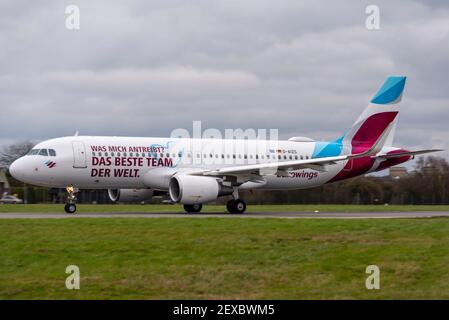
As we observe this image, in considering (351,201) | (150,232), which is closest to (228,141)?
(150,232)

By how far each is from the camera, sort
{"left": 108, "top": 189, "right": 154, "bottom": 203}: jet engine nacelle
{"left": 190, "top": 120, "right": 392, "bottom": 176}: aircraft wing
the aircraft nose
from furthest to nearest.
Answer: {"left": 108, "top": 189, "right": 154, "bottom": 203}: jet engine nacelle → {"left": 190, "top": 120, "right": 392, "bottom": 176}: aircraft wing → the aircraft nose

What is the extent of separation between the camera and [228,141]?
47.7m

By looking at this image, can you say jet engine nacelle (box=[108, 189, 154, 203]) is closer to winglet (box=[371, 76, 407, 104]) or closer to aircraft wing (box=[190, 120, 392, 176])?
aircraft wing (box=[190, 120, 392, 176])

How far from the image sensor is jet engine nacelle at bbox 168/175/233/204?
41406 mm

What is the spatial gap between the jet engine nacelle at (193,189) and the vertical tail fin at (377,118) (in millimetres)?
11763

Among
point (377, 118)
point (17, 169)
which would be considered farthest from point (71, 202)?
point (377, 118)

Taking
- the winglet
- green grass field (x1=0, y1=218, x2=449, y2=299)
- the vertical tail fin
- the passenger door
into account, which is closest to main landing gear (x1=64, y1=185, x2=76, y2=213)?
the passenger door

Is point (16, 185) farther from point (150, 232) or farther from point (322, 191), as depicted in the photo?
point (150, 232)

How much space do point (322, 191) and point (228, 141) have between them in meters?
23.3

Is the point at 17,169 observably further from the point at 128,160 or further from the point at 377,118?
the point at 377,118

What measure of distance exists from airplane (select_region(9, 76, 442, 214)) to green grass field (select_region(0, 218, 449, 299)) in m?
12.1

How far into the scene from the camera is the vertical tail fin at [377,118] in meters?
50.6

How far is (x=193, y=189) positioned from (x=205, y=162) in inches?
177
